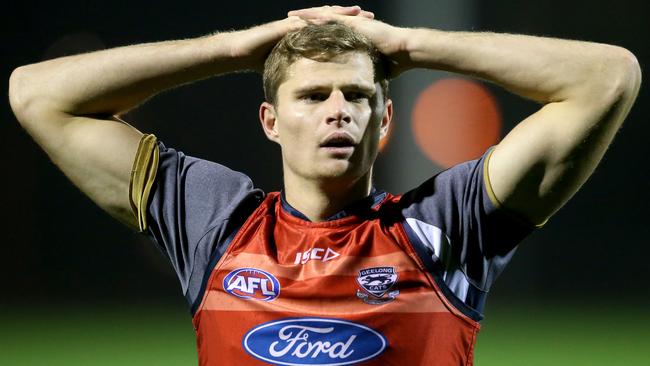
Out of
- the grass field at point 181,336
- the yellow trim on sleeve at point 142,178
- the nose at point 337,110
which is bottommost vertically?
the grass field at point 181,336

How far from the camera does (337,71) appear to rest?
7.86 ft

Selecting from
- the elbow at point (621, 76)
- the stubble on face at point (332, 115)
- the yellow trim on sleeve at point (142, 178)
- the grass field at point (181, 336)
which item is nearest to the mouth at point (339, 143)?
the stubble on face at point (332, 115)

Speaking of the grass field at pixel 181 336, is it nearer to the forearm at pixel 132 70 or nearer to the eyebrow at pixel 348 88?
the forearm at pixel 132 70

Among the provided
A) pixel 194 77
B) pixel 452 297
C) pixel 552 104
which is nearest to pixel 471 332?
pixel 452 297

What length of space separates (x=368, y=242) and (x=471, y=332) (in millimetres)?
338

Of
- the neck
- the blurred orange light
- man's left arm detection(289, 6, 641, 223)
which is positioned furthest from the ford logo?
the blurred orange light

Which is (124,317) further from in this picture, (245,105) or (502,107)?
(502,107)

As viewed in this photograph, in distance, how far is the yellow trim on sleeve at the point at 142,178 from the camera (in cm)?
246

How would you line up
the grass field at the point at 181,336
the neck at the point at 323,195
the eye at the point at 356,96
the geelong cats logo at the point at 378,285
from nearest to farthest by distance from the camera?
1. the geelong cats logo at the point at 378,285
2. the eye at the point at 356,96
3. the neck at the point at 323,195
4. the grass field at the point at 181,336

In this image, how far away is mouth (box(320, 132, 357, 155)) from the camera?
92.4 inches

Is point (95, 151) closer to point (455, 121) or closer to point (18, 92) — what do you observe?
point (18, 92)

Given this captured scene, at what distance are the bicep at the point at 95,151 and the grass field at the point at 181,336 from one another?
301 centimetres

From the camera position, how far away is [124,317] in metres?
6.91

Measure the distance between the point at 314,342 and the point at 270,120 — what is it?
2.13ft
